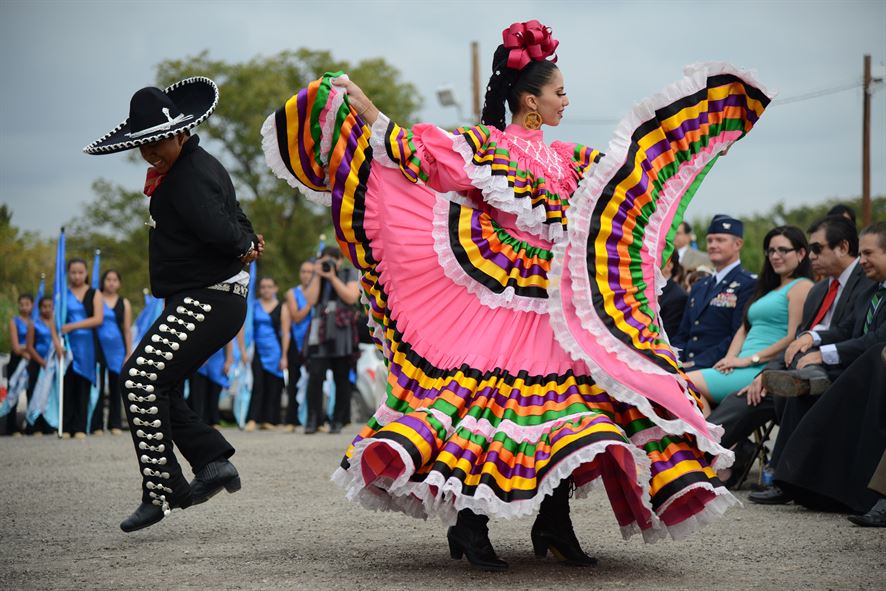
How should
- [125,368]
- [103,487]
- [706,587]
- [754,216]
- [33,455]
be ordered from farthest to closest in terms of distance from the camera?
[754,216]
[33,455]
[103,487]
[125,368]
[706,587]

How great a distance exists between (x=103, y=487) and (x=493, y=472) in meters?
4.41

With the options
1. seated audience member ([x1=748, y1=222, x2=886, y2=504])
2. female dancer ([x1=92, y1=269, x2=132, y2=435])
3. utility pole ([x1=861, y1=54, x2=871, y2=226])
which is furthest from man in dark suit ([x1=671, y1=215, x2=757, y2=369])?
utility pole ([x1=861, y1=54, x2=871, y2=226])

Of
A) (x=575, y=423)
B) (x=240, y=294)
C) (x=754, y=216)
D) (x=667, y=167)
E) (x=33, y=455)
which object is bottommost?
(x=33, y=455)

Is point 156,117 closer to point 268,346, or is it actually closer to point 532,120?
point 532,120

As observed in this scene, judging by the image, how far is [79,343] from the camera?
13.8m

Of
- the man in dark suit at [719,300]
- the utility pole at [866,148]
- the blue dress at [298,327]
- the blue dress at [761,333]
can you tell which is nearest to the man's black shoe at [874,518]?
the blue dress at [761,333]

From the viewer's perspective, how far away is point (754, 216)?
213 feet

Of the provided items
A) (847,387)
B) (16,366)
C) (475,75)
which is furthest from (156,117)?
(475,75)

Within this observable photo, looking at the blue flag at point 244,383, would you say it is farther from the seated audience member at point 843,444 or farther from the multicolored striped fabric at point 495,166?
the multicolored striped fabric at point 495,166

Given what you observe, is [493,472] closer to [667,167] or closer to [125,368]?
[667,167]

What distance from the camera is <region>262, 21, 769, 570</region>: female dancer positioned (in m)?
4.57

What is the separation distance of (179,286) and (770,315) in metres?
4.39

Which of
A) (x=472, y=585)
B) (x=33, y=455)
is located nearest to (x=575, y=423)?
(x=472, y=585)

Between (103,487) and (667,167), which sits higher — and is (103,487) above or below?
below
